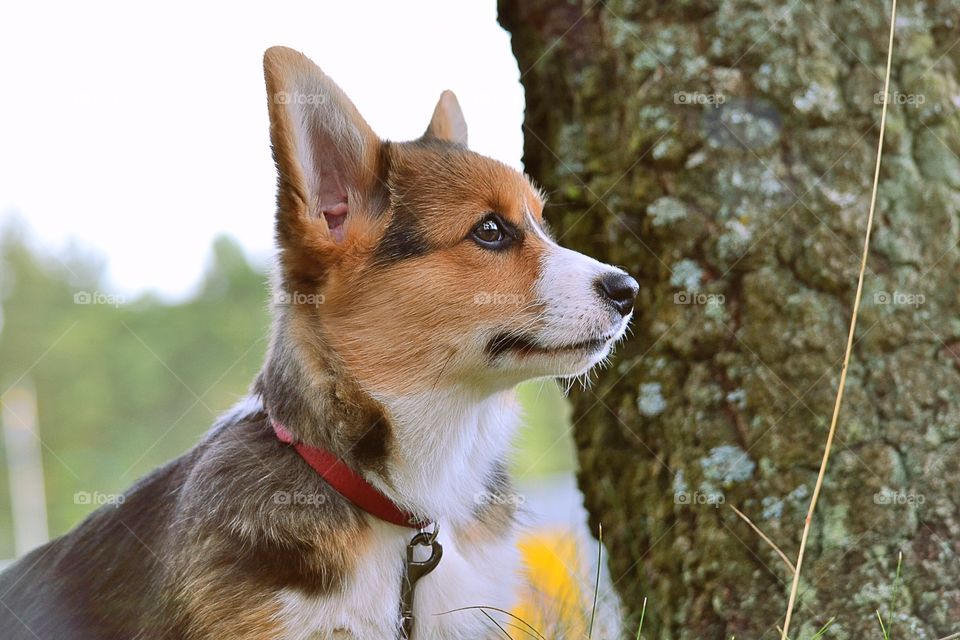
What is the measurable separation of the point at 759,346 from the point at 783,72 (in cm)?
120

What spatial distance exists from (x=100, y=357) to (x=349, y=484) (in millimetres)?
31650

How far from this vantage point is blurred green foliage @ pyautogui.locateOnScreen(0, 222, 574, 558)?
28.6m

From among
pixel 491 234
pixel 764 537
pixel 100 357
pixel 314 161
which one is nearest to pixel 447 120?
pixel 491 234

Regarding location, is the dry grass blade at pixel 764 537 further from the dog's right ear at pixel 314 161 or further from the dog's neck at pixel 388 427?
the dog's right ear at pixel 314 161

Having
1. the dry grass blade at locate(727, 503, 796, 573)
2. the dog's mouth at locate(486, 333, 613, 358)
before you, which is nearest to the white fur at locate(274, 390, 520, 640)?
the dog's mouth at locate(486, 333, 613, 358)

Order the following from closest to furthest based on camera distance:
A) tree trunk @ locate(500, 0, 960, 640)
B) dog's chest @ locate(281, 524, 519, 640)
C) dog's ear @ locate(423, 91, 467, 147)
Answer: dog's chest @ locate(281, 524, 519, 640) < tree trunk @ locate(500, 0, 960, 640) < dog's ear @ locate(423, 91, 467, 147)

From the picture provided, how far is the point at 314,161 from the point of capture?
3359 mm

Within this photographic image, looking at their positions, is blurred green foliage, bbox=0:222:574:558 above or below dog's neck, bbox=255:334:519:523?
below

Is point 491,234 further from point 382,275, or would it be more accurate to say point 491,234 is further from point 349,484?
point 349,484

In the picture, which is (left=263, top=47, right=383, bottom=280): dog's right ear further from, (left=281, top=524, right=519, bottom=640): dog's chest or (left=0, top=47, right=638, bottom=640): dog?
(left=281, top=524, right=519, bottom=640): dog's chest

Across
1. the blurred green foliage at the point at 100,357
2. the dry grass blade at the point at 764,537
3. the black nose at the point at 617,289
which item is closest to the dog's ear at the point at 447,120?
the black nose at the point at 617,289

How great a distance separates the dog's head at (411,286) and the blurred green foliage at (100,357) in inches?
868

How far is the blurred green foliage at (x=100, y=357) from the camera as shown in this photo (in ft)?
93.9

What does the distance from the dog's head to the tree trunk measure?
2.46 ft
